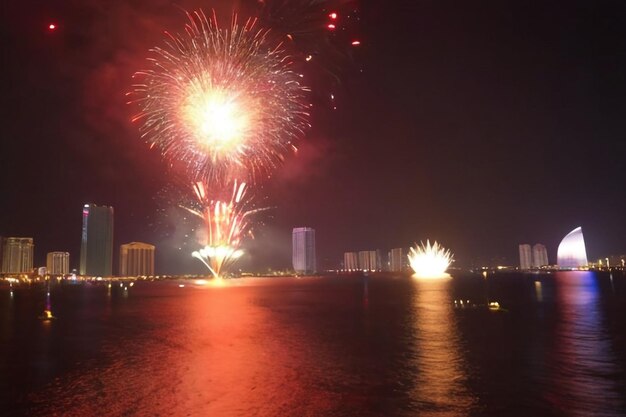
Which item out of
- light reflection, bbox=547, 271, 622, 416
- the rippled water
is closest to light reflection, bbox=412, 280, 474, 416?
the rippled water

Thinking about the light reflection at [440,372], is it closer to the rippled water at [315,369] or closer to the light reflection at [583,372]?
the rippled water at [315,369]

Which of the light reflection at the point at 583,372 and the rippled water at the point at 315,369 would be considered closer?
the rippled water at the point at 315,369

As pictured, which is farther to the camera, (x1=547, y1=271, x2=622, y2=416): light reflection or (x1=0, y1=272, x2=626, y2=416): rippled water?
(x1=547, y1=271, x2=622, y2=416): light reflection

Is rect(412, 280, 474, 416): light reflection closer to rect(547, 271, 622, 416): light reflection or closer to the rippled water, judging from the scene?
the rippled water

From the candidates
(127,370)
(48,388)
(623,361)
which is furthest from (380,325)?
(48,388)

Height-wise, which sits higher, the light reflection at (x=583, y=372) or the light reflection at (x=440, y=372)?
the light reflection at (x=440, y=372)

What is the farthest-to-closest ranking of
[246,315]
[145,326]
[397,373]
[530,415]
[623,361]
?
[246,315], [145,326], [623,361], [397,373], [530,415]

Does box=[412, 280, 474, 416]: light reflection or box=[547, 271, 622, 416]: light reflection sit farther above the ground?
box=[412, 280, 474, 416]: light reflection

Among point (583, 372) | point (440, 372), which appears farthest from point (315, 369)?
point (583, 372)

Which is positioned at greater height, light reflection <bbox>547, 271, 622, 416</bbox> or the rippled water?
the rippled water

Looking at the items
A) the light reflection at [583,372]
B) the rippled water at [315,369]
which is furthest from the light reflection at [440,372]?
the light reflection at [583,372]

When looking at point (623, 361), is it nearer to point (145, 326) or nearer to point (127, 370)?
point (127, 370)
